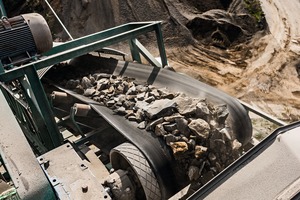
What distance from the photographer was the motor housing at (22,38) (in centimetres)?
388

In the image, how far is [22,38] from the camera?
397 centimetres

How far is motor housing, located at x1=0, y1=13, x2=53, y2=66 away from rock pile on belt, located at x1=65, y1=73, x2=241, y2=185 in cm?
122

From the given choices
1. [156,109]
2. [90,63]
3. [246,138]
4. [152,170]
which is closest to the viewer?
[152,170]

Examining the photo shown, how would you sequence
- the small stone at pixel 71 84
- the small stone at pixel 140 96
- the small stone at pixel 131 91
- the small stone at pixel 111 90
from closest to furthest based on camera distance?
1. the small stone at pixel 140 96
2. the small stone at pixel 131 91
3. the small stone at pixel 111 90
4. the small stone at pixel 71 84

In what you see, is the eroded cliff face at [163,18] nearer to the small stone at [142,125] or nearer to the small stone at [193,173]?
the small stone at [142,125]

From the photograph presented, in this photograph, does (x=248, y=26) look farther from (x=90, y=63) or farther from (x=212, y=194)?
(x=212, y=194)

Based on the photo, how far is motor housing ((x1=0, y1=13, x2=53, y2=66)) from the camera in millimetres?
3877

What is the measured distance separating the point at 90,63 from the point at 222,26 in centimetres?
471

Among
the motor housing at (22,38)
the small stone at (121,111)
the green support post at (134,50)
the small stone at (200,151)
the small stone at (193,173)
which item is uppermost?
the motor housing at (22,38)

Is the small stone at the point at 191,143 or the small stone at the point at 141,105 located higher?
the small stone at the point at 141,105

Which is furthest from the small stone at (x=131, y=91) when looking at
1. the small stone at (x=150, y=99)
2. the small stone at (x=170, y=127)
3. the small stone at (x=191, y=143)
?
the small stone at (x=191, y=143)

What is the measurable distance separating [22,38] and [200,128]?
2.51m

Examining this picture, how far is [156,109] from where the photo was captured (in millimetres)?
3498

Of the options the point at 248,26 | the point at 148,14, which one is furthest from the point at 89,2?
the point at 248,26
